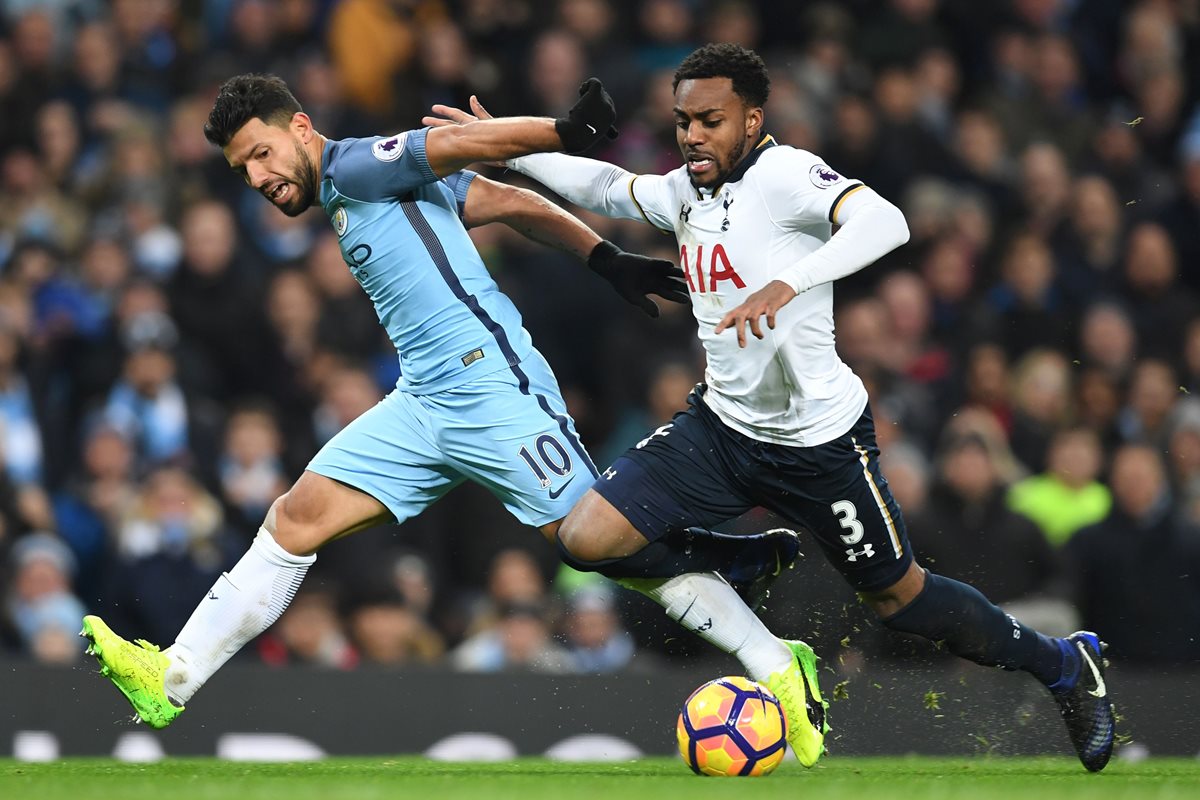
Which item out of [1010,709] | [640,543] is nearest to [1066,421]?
[1010,709]

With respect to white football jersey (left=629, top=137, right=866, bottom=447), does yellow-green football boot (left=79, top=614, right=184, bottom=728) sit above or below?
below

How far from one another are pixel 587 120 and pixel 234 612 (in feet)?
6.73

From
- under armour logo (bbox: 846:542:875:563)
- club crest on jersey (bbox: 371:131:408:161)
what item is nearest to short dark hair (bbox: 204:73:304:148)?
club crest on jersey (bbox: 371:131:408:161)

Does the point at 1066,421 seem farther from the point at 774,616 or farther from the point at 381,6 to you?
the point at 381,6

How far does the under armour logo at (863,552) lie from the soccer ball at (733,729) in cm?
52

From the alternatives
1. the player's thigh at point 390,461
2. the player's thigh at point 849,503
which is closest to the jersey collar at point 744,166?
the player's thigh at point 849,503

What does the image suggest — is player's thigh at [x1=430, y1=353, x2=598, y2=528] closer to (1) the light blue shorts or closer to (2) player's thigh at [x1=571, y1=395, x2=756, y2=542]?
(1) the light blue shorts

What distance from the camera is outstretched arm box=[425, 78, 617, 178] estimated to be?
5812mm

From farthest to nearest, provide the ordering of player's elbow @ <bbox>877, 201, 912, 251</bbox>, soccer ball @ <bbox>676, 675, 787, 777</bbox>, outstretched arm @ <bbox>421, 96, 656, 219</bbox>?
outstretched arm @ <bbox>421, 96, 656, 219</bbox>
soccer ball @ <bbox>676, 675, 787, 777</bbox>
player's elbow @ <bbox>877, 201, 912, 251</bbox>

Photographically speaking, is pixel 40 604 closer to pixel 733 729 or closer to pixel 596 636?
pixel 596 636

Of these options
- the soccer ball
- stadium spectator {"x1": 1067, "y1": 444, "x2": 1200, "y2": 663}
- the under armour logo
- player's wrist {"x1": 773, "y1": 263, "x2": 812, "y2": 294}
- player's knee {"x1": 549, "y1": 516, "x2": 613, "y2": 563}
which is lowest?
stadium spectator {"x1": 1067, "y1": 444, "x2": 1200, "y2": 663}

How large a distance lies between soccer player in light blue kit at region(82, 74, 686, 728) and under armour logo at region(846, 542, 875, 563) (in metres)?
0.91

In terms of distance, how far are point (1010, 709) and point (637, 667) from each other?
5.44ft

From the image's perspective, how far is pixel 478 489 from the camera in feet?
30.5
